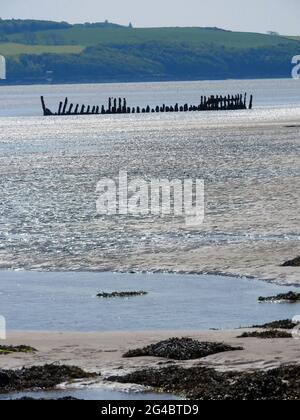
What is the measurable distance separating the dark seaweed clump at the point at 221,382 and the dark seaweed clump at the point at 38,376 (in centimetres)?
60

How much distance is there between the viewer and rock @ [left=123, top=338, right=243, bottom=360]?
18.8 metres

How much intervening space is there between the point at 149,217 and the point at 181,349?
70.6 ft

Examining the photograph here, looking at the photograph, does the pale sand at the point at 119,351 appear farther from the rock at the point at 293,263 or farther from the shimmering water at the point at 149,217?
the shimmering water at the point at 149,217

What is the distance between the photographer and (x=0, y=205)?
153 feet

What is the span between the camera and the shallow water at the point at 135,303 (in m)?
23.2

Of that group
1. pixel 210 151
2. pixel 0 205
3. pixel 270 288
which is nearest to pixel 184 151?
pixel 210 151

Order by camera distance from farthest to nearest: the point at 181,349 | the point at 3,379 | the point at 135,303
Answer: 1. the point at 135,303
2. the point at 181,349
3. the point at 3,379

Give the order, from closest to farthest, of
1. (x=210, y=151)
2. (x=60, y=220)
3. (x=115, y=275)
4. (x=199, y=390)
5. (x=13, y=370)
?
(x=199, y=390) < (x=13, y=370) < (x=115, y=275) < (x=60, y=220) < (x=210, y=151)

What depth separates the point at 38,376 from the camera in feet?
58.0

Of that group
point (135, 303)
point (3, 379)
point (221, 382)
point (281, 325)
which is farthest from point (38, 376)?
point (135, 303)

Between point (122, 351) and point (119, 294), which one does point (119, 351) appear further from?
point (119, 294)
